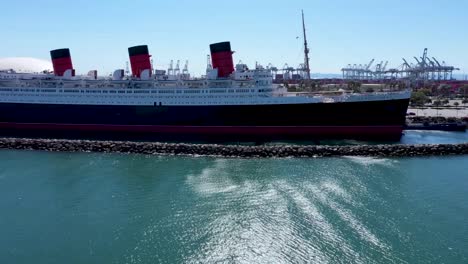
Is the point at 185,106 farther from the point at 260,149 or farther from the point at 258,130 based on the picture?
the point at 260,149

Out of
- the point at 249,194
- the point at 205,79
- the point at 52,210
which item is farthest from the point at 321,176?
the point at 205,79

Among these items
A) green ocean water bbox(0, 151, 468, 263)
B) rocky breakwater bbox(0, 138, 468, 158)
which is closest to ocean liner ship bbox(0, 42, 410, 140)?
rocky breakwater bbox(0, 138, 468, 158)

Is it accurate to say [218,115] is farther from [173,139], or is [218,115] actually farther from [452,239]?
[452,239]

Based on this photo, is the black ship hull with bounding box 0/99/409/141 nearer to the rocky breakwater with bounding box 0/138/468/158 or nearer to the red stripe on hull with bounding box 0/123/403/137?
the red stripe on hull with bounding box 0/123/403/137

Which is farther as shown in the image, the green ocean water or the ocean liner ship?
the ocean liner ship

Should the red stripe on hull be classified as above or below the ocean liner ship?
below

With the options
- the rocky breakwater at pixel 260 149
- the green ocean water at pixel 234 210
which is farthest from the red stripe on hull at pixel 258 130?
the green ocean water at pixel 234 210

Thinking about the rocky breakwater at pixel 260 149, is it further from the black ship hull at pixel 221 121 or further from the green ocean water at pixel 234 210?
the black ship hull at pixel 221 121

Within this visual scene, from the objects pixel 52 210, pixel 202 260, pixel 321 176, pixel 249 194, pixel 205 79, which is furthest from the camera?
pixel 205 79
